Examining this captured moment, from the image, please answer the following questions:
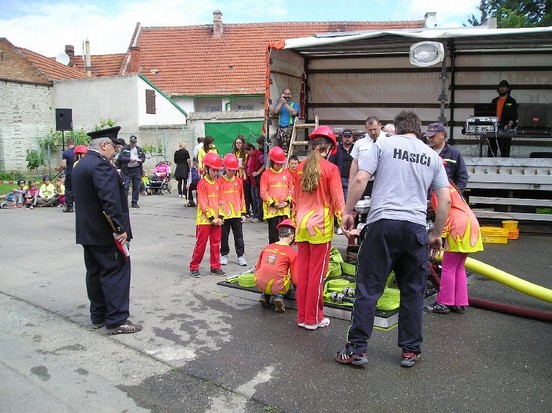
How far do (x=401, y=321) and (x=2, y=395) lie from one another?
3.05 m

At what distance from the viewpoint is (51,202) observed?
51.5 ft

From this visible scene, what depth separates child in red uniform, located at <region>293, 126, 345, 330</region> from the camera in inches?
201

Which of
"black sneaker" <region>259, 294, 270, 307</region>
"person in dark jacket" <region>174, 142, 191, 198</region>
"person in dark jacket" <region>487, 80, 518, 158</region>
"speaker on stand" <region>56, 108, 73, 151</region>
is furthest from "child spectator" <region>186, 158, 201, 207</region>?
"black sneaker" <region>259, 294, 270, 307</region>

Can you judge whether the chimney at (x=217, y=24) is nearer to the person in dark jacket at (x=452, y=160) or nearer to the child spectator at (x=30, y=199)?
the child spectator at (x=30, y=199)

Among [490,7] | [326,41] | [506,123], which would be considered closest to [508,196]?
[506,123]

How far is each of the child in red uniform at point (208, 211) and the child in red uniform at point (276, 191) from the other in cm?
72

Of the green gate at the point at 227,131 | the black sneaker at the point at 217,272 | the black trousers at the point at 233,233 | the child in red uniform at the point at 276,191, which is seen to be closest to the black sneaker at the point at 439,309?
the child in red uniform at the point at 276,191

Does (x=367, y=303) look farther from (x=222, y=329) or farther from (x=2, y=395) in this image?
(x=2, y=395)

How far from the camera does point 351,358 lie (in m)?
4.44

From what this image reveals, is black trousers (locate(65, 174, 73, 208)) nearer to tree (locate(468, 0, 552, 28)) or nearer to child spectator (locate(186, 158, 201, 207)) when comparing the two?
child spectator (locate(186, 158, 201, 207))

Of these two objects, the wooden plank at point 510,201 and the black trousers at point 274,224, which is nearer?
the black trousers at point 274,224

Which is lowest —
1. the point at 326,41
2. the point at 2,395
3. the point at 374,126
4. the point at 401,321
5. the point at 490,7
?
the point at 2,395

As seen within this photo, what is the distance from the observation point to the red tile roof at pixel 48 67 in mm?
25484

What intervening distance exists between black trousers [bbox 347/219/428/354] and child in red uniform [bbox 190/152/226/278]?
3.27 m
